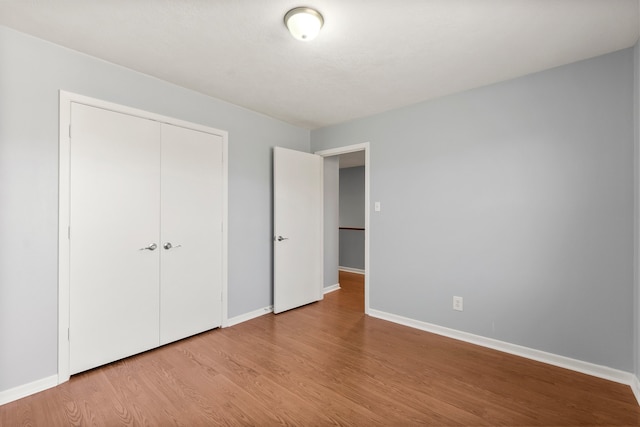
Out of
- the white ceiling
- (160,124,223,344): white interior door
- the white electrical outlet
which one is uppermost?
the white ceiling

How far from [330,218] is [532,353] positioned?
2861 mm

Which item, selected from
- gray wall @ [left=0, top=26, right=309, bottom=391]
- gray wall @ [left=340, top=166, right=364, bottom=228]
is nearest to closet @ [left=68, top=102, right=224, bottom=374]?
gray wall @ [left=0, top=26, right=309, bottom=391]

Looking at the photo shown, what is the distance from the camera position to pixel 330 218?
456 cm

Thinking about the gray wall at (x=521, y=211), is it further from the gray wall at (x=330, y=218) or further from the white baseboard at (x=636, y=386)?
the gray wall at (x=330, y=218)

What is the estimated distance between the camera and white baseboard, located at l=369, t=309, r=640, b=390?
7.00ft

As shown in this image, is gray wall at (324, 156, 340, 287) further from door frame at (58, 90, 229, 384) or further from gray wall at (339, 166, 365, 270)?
door frame at (58, 90, 229, 384)

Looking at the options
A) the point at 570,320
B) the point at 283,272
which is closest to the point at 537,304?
the point at 570,320

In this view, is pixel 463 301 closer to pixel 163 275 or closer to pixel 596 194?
pixel 596 194

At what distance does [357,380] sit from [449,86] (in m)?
2.66

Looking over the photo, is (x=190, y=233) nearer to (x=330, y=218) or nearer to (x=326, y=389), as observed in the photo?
(x=326, y=389)

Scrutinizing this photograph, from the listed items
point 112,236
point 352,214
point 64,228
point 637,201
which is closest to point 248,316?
point 112,236

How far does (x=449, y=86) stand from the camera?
276 cm

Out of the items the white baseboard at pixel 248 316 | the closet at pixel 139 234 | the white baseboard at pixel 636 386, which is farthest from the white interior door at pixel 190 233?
the white baseboard at pixel 636 386

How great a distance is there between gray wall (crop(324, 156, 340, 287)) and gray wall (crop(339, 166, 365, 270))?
1.39 m
